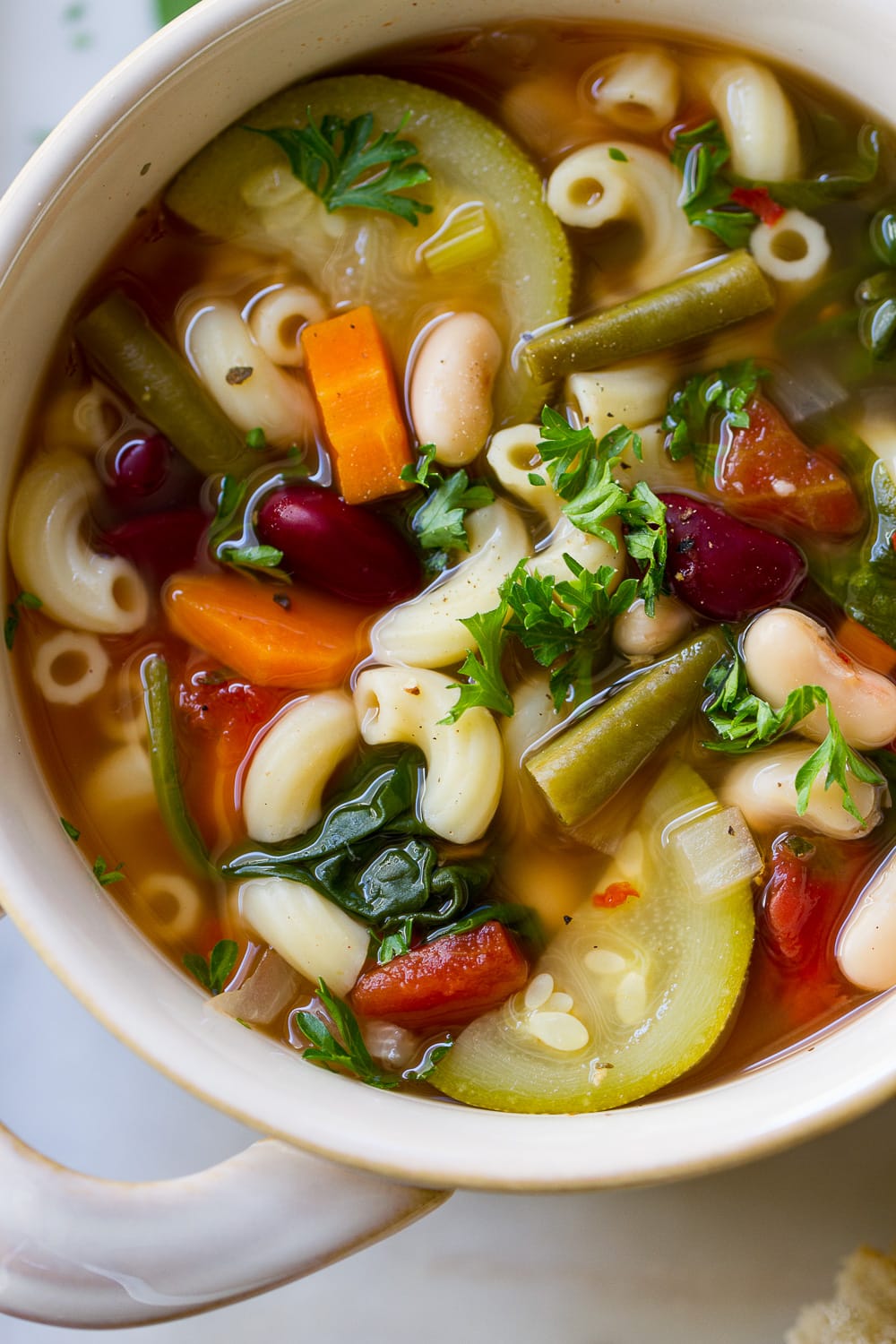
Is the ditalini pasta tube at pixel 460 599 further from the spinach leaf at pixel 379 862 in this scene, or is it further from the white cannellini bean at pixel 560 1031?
the white cannellini bean at pixel 560 1031

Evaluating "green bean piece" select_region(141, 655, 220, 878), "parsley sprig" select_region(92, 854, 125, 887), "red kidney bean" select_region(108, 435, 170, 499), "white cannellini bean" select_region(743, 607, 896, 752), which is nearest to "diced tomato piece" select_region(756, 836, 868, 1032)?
"white cannellini bean" select_region(743, 607, 896, 752)

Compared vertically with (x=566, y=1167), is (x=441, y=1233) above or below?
below

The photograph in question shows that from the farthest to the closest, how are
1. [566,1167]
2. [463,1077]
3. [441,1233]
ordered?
[441,1233] → [463,1077] → [566,1167]

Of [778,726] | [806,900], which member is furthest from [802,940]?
[778,726]

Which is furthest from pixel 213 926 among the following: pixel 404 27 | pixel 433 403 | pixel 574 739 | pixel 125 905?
pixel 404 27

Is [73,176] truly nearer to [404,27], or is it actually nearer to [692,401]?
[404,27]

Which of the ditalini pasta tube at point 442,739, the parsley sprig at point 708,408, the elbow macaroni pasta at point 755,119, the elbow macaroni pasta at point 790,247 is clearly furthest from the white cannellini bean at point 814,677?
the elbow macaroni pasta at point 755,119

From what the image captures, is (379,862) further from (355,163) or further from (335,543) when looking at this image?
(355,163)
